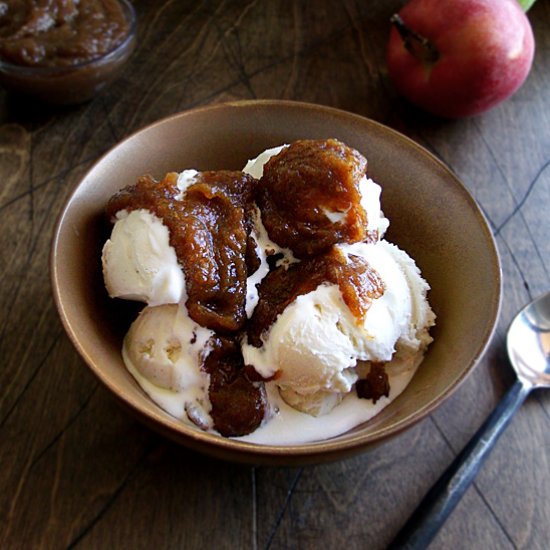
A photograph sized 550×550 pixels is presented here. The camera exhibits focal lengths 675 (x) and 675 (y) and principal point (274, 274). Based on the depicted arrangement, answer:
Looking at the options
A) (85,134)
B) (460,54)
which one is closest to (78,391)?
(85,134)

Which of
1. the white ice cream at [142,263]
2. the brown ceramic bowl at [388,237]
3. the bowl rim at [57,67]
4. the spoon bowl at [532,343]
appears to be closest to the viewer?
the brown ceramic bowl at [388,237]

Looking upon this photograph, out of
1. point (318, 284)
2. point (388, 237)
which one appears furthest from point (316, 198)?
point (388, 237)

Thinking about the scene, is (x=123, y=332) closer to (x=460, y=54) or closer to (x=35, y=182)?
(x=35, y=182)

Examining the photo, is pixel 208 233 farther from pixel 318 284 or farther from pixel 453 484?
pixel 453 484

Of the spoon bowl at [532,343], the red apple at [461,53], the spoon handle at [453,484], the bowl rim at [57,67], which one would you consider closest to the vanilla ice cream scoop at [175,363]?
the spoon handle at [453,484]

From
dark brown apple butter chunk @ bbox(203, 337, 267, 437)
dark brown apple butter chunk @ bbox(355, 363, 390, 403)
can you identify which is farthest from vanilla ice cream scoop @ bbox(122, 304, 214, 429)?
dark brown apple butter chunk @ bbox(355, 363, 390, 403)

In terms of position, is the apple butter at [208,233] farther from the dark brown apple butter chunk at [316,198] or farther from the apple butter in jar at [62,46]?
the apple butter in jar at [62,46]
